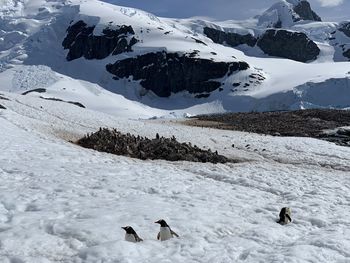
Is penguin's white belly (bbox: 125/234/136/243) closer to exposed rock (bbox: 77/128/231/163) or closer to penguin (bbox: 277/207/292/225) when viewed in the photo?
penguin (bbox: 277/207/292/225)

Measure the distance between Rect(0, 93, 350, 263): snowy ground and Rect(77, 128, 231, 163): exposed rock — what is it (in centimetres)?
142

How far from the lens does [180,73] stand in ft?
641

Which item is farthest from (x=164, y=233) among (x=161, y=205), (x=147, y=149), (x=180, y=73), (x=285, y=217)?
(x=180, y=73)

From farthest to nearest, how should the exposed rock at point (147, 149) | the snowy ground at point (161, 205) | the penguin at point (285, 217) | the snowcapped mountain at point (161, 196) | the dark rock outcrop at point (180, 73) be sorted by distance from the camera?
1. the dark rock outcrop at point (180, 73)
2. the exposed rock at point (147, 149)
3. the penguin at point (285, 217)
4. the snowcapped mountain at point (161, 196)
5. the snowy ground at point (161, 205)

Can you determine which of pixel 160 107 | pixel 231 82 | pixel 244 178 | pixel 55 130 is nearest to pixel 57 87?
pixel 160 107

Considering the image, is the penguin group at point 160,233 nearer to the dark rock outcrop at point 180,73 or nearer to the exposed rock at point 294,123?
the exposed rock at point 294,123

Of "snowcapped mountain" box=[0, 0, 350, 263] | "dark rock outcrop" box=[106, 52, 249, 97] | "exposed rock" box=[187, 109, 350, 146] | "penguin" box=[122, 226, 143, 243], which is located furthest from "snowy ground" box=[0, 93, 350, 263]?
"dark rock outcrop" box=[106, 52, 249, 97]

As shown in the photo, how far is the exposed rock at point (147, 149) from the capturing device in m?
26.9

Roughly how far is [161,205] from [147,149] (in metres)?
11.7

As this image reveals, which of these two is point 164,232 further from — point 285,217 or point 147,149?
point 147,149

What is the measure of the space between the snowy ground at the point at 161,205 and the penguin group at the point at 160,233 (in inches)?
8.8

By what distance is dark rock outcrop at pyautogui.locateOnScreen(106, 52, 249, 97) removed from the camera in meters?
187

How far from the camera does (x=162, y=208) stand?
15625 millimetres

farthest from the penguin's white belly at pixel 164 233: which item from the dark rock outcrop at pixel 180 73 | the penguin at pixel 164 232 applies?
the dark rock outcrop at pixel 180 73
